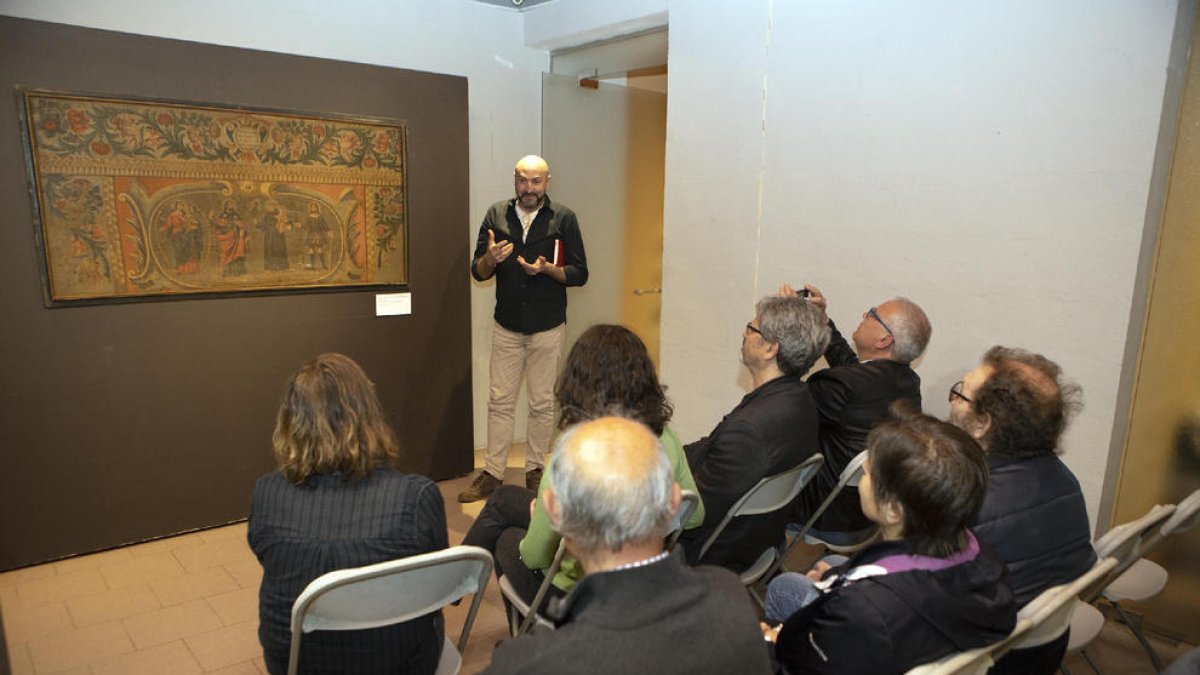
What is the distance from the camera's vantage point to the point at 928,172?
9.34 feet

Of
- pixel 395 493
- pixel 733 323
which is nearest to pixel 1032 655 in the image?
pixel 395 493

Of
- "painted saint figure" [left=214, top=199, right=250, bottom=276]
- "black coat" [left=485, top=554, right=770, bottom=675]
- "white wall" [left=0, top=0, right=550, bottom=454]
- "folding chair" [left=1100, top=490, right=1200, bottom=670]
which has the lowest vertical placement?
"folding chair" [left=1100, top=490, right=1200, bottom=670]

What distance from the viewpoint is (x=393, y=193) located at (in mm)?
3676

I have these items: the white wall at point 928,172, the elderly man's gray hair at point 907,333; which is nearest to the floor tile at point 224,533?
the white wall at point 928,172

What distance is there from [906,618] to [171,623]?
255 cm

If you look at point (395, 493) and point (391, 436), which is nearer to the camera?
point (395, 493)

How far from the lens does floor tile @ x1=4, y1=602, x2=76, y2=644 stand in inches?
102

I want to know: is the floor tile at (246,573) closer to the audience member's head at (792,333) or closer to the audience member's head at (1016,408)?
the audience member's head at (792,333)

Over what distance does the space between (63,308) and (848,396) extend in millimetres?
2992

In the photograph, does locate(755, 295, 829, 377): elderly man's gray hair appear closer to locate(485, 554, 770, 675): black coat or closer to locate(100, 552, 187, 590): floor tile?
locate(485, 554, 770, 675): black coat

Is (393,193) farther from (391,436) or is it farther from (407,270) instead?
(391,436)

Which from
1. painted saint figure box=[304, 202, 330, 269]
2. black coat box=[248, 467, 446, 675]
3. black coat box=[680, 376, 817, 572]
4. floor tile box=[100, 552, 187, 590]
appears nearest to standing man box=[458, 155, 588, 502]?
painted saint figure box=[304, 202, 330, 269]

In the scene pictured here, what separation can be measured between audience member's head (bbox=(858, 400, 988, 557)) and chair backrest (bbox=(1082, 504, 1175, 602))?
0.70 metres

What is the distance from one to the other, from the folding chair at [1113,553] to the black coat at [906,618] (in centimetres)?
64
